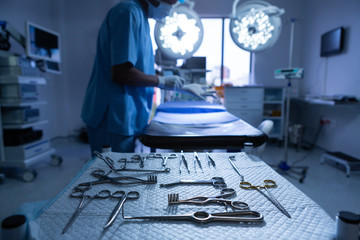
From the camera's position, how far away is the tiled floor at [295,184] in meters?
1.85

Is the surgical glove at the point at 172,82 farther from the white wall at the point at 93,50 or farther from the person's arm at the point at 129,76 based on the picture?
the white wall at the point at 93,50

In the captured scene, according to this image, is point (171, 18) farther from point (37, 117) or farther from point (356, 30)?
point (356, 30)

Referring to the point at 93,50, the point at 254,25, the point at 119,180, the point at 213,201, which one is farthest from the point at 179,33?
the point at 93,50

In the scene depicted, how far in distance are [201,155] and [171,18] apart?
130 cm

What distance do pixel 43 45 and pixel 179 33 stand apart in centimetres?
186

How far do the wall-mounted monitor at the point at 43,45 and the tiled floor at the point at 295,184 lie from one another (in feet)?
4.06

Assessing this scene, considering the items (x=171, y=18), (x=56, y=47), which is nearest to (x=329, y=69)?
(x=171, y=18)

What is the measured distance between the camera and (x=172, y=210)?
49 centimetres

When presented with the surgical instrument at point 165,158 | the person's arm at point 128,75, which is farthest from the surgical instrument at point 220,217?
the person's arm at point 128,75

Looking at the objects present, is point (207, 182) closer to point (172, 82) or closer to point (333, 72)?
point (172, 82)

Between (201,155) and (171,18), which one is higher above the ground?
(171,18)

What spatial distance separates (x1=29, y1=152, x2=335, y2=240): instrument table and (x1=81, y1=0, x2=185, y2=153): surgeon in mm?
624

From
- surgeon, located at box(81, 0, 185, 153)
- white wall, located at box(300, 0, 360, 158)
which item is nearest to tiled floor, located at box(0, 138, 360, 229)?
white wall, located at box(300, 0, 360, 158)

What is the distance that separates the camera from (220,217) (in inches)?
17.3
